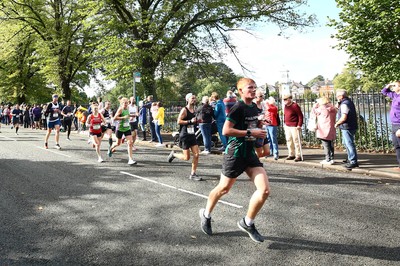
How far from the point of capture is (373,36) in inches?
562

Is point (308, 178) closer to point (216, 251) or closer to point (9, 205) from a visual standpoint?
point (216, 251)

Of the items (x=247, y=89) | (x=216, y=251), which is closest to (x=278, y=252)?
(x=216, y=251)

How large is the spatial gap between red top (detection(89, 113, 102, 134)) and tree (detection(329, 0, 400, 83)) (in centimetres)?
1083

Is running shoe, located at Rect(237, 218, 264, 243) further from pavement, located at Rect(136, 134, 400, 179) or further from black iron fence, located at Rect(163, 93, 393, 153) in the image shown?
black iron fence, located at Rect(163, 93, 393, 153)

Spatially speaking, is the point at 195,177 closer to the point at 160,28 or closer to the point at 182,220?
the point at 182,220

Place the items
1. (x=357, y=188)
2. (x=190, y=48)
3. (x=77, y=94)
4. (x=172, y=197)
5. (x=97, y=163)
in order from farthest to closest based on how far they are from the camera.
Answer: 1. (x=77, y=94)
2. (x=190, y=48)
3. (x=97, y=163)
4. (x=357, y=188)
5. (x=172, y=197)

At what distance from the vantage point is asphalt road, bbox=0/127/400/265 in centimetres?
394

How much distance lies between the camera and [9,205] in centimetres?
611

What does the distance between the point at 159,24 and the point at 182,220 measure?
1700 cm

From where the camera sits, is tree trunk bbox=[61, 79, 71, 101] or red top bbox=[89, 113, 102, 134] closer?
red top bbox=[89, 113, 102, 134]

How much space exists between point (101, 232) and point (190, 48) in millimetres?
20449

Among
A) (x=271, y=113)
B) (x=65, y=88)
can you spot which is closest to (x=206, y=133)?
(x=271, y=113)

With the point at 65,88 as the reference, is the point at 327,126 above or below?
below

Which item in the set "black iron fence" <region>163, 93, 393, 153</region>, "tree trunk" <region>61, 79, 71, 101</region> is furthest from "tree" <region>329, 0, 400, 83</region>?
"tree trunk" <region>61, 79, 71, 101</region>
